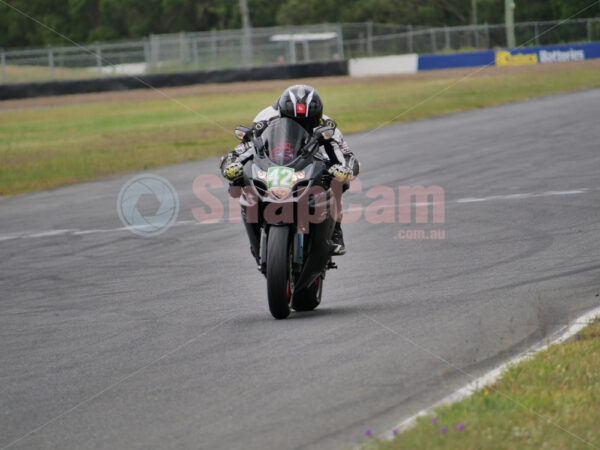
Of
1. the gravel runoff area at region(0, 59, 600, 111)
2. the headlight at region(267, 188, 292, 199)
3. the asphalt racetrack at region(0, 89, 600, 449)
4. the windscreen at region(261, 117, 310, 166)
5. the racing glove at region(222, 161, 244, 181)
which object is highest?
the gravel runoff area at region(0, 59, 600, 111)

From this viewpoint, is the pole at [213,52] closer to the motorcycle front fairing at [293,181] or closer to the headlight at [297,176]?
the motorcycle front fairing at [293,181]

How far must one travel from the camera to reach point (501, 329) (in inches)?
247

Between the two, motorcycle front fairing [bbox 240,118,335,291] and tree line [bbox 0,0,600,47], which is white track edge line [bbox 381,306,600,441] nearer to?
motorcycle front fairing [bbox 240,118,335,291]

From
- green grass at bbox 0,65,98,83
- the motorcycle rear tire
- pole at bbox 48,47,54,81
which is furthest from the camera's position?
green grass at bbox 0,65,98,83

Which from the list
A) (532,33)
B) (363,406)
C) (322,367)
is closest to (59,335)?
(322,367)

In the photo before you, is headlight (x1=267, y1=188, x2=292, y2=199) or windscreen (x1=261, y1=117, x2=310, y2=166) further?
windscreen (x1=261, y1=117, x2=310, y2=166)

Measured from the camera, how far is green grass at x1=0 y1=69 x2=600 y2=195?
21781 mm

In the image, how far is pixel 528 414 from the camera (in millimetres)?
4422

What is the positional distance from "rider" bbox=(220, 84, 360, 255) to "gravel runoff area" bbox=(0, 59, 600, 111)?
3487 cm

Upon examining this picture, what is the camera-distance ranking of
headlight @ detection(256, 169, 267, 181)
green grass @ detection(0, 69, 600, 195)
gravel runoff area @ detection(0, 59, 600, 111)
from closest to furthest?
1. headlight @ detection(256, 169, 267, 181)
2. green grass @ detection(0, 69, 600, 195)
3. gravel runoff area @ detection(0, 59, 600, 111)

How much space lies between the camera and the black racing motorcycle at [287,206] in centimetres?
668

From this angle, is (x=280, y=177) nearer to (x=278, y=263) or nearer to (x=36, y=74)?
(x=278, y=263)

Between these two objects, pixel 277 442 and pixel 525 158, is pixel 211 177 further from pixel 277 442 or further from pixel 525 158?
pixel 277 442

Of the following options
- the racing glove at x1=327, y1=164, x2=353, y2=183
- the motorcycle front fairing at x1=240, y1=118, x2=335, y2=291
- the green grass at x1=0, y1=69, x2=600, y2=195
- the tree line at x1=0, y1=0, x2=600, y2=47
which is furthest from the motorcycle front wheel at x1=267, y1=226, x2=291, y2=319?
the tree line at x1=0, y1=0, x2=600, y2=47
